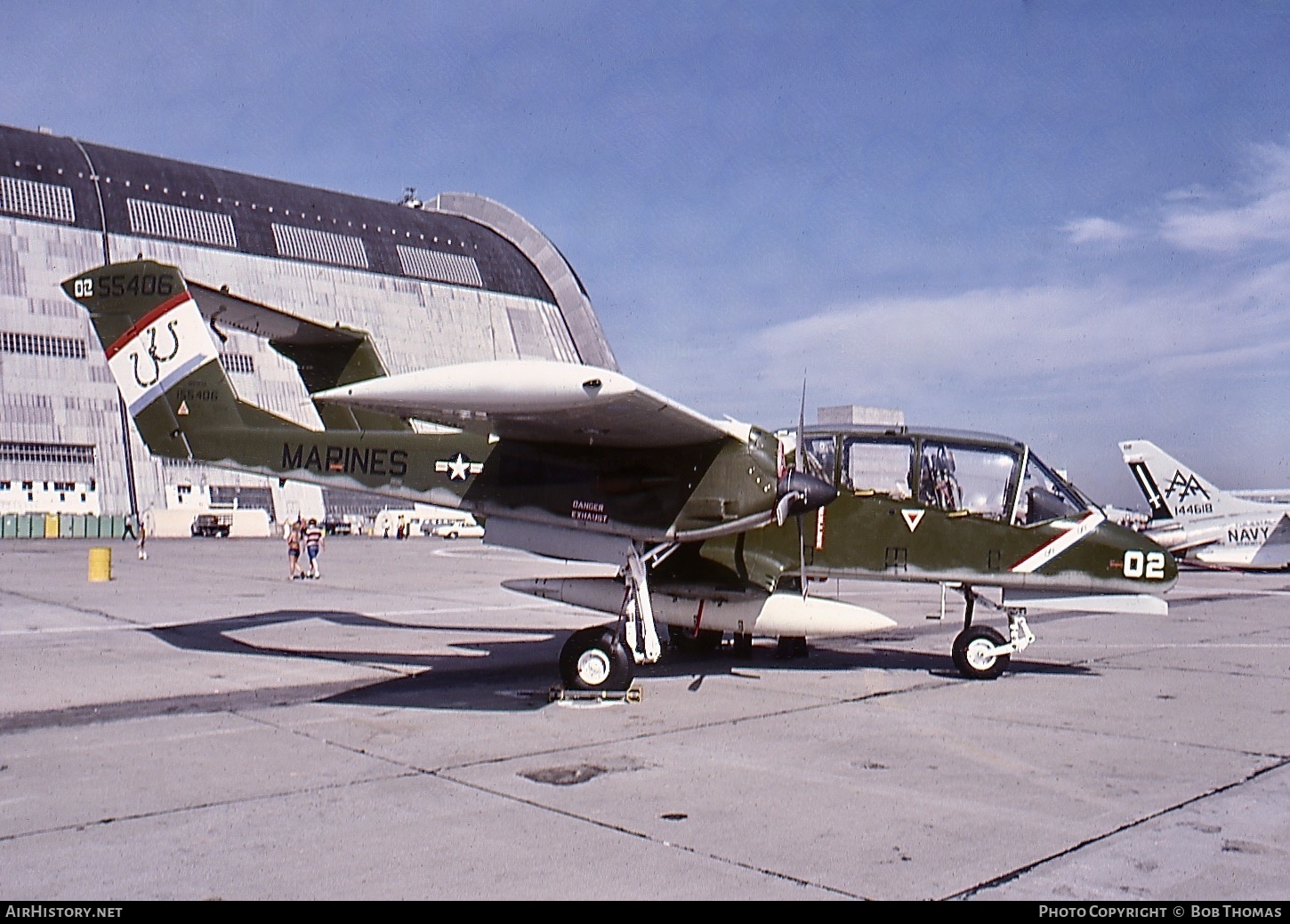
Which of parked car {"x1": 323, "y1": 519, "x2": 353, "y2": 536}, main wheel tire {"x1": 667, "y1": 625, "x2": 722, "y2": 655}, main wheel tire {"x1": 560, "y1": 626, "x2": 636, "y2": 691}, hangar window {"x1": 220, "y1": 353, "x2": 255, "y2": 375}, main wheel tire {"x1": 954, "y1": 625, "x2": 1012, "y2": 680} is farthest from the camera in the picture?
parked car {"x1": 323, "y1": 519, "x2": 353, "y2": 536}

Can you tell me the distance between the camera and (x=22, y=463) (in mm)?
56156

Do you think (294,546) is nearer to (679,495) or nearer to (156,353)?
(156,353)

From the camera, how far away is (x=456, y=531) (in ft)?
208

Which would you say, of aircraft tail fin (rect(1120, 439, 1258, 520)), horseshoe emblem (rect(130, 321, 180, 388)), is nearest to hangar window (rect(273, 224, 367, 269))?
aircraft tail fin (rect(1120, 439, 1258, 520))

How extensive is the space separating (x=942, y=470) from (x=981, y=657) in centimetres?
215

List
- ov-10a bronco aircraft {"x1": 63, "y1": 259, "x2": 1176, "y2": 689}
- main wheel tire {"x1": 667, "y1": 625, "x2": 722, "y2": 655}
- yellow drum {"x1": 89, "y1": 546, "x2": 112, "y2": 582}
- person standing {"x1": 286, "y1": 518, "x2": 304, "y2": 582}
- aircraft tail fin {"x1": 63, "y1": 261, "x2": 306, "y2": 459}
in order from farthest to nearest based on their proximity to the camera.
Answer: person standing {"x1": 286, "y1": 518, "x2": 304, "y2": 582} < yellow drum {"x1": 89, "y1": 546, "x2": 112, "y2": 582} < main wheel tire {"x1": 667, "y1": 625, "x2": 722, "y2": 655} < aircraft tail fin {"x1": 63, "y1": 261, "x2": 306, "y2": 459} < ov-10a bronco aircraft {"x1": 63, "y1": 259, "x2": 1176, "y2": 689}

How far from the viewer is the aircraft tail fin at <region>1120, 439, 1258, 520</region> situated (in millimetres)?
33781

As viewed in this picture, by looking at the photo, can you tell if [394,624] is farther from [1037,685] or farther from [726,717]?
[1037,685]

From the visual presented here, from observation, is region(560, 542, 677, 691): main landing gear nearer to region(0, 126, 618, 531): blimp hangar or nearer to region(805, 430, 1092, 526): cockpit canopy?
region(805, 430, 1092, 526): cockpit canopy

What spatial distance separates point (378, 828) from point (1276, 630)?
1665 centimetres

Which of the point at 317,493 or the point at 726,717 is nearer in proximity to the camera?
the point at 726,717

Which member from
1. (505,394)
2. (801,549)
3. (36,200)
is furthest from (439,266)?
(505,394)

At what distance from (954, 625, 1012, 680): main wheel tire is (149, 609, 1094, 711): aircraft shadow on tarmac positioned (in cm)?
24

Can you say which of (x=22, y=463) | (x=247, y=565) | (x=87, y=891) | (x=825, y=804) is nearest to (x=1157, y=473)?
(x=247, y=565)
